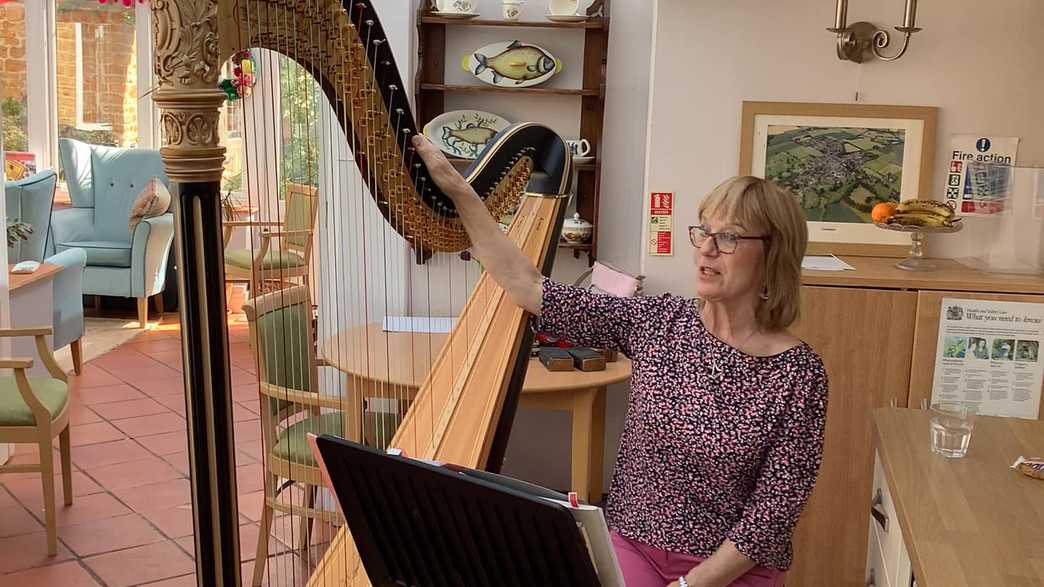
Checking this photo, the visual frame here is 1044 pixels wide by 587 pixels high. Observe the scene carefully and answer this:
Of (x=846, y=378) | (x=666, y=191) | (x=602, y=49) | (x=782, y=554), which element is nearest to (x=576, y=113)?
(x=602, y=49)

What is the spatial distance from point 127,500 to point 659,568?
2773mm

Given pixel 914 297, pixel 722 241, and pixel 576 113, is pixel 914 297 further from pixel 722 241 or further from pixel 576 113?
pixel 576 113

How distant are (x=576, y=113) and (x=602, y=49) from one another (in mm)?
274

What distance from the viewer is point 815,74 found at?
132 inches

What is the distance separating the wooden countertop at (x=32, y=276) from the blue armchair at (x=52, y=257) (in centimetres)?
25

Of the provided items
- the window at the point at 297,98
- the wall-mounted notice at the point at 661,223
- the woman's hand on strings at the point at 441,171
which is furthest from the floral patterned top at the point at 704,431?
the wall-mounted notice at the point at 661,223

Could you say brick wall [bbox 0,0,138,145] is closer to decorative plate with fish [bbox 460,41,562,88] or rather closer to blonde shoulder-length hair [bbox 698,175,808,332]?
decorative plate with fish [bbox 460,41,562,88]

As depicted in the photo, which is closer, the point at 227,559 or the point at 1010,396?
the point at 227,559

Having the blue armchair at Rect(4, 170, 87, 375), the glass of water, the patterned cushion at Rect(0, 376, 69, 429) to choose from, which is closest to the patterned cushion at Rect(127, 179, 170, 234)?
the blue armchair at Rect(4, 170, 87, 375)

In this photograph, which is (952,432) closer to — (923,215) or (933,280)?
(933,280)

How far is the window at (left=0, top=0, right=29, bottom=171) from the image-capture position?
25.5 ft

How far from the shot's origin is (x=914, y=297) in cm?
302

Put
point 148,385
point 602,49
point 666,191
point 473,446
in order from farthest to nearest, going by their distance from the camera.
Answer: point 148,385 < point 602,49 < point 666,191 < point 473,446

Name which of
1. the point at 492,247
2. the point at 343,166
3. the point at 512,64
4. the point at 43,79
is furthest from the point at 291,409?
the point at 43,79
